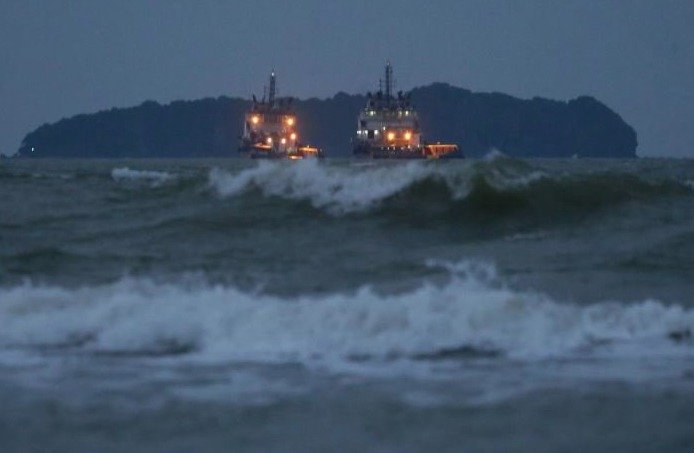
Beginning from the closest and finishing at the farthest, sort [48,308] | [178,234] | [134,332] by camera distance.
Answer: [134,332] < [48,308] < [178,234]

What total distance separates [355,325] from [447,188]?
8.94 metres

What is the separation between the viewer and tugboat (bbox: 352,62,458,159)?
83062 mm

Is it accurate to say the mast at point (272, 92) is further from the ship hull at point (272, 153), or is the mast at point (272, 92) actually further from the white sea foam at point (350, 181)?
the white sea foam at point (350, 181)

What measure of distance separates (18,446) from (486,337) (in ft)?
12.3

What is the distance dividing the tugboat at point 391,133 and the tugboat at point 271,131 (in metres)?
8.08

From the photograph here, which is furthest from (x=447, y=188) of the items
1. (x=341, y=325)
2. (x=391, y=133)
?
(x=391, y=133)

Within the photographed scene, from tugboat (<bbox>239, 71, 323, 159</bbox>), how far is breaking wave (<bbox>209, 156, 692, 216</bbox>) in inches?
2915

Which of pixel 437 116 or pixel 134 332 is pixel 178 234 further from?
pixel 437 116

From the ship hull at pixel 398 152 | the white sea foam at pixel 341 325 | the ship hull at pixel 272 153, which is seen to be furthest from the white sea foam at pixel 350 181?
the ship hull at pixel 272 153

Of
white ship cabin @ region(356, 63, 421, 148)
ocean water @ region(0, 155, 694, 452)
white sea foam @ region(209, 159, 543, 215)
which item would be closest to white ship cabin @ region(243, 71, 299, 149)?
white ship cabin @ region(356, 63, 421, 148)

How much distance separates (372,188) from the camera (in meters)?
17.1

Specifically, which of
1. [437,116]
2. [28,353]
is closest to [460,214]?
[28,353]

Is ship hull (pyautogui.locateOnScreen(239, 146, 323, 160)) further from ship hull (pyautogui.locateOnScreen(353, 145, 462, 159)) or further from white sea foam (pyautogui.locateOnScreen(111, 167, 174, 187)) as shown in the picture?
white sea foam (pyautogui.locateOnScreen(111, 167, 174, 187))

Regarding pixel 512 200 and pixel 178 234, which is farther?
pixel 512 200
